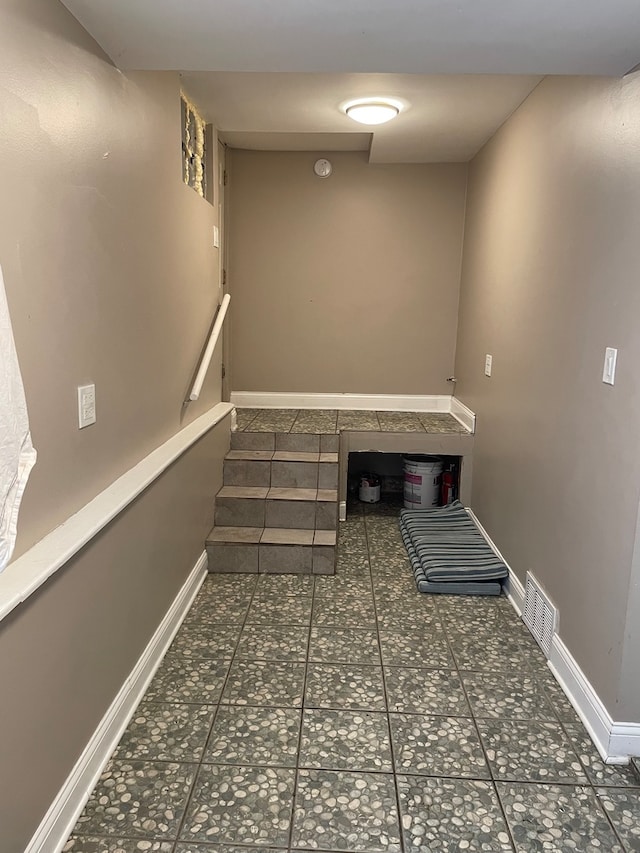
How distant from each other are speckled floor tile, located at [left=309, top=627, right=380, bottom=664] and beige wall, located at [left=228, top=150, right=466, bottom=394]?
89.4 inches

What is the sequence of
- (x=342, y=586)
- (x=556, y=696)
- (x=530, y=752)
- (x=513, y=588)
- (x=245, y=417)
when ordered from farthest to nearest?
1. (x=245, y=417)
2. (x=342, y=586)
3. (x=513, y=588)
4. (x=556, y=696)
5. (x=530, y=752)

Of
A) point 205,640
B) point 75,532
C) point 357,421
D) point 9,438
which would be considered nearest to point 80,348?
point 75,532

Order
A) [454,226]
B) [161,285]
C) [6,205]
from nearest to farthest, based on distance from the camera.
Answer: [6,205] → [161,285] → [454,226]

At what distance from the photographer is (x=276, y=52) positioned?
1.70 m

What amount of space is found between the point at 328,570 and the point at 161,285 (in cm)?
163

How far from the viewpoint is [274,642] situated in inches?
95.3

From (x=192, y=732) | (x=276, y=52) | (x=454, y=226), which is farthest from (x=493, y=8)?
(x=454, y=226)

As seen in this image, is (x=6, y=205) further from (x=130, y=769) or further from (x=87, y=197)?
(x=130, y=769)

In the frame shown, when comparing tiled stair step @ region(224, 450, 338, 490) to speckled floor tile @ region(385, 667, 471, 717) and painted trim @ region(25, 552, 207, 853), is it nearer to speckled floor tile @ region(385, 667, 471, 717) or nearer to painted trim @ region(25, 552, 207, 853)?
painted trim @ region(25, 552, 207, 853)

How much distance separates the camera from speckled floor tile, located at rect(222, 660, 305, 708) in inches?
80.7

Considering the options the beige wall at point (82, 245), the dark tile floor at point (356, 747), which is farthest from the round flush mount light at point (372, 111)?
the dark tile floor at point (356, 747)

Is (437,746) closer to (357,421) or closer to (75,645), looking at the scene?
(75,645)

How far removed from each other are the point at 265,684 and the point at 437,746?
0.64 meters

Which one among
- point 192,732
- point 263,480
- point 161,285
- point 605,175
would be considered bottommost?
point 192,732
